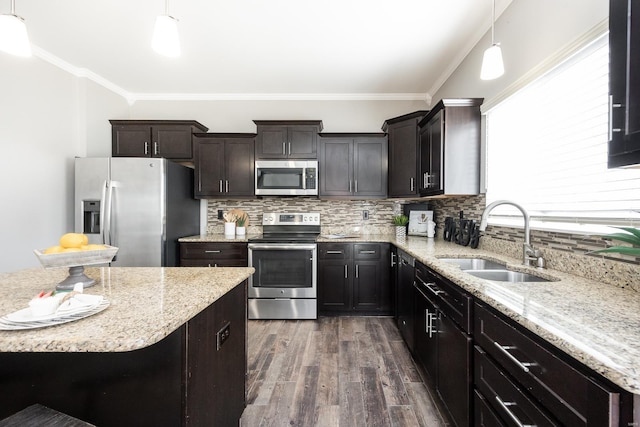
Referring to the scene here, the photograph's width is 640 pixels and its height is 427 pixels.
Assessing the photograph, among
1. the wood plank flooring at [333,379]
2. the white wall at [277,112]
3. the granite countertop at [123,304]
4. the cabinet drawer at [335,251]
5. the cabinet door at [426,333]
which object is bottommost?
the wood plank flooring at [333,379]

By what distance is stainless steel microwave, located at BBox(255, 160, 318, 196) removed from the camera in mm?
3469

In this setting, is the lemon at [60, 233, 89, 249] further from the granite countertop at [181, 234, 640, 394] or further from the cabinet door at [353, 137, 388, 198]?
the cabinet door at [353, 137, 388, 198]

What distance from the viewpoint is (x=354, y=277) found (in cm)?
328

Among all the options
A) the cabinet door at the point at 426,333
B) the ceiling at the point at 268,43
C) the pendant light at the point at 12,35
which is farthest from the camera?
the ceiling at the point at 268,43

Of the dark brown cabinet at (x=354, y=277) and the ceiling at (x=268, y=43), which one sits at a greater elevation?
the ceiling at (x=268, y=43)

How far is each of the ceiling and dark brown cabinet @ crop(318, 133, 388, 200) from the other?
700 mm

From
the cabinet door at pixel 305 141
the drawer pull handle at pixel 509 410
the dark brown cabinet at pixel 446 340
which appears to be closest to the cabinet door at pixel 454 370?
the dark brown cabinet at pixel 446 340

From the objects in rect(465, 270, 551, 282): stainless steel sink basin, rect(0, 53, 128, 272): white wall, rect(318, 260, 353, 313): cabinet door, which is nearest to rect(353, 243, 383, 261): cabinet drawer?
rect(318, 260, 353, 313): cabinet door

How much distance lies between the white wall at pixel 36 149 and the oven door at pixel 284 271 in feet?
6.65

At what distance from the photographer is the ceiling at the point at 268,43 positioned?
7.25ft

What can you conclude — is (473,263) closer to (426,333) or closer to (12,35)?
(426,333)

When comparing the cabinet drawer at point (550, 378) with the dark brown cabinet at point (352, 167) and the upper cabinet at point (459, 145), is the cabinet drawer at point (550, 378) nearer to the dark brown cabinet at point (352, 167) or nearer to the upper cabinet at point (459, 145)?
the upper cabinet at point (459, 145)

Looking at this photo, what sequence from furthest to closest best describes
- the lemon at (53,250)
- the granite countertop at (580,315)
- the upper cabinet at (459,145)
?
the upper cabinet at (459,145), the lemon at (53,250), the granite countertop at (580,315)

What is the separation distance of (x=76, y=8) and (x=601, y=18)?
3.38 metres
